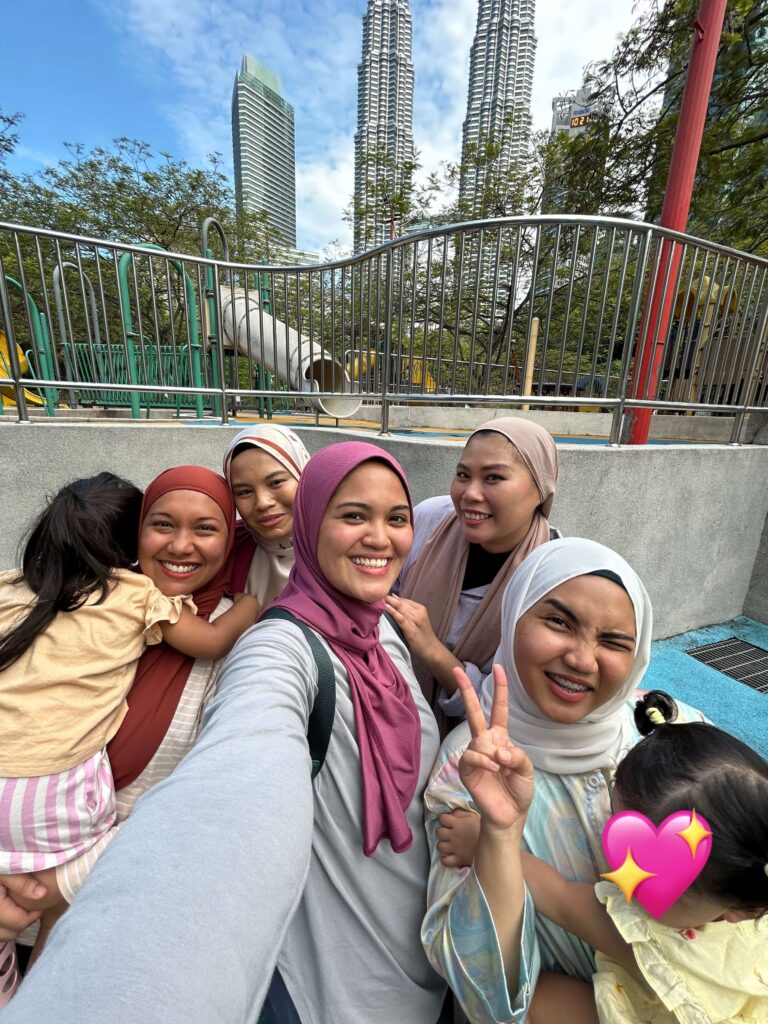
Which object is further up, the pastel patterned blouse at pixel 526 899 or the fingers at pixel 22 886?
the pastel patterned blouse at pixel 526 899

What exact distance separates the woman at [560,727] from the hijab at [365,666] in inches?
5.8

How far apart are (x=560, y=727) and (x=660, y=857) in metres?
0.42

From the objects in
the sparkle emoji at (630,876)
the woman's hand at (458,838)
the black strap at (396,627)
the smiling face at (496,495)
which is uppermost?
the smiling face at (496,495)

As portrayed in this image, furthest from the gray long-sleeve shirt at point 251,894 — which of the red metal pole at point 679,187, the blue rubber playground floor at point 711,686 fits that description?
the red metal pole at point 679,187

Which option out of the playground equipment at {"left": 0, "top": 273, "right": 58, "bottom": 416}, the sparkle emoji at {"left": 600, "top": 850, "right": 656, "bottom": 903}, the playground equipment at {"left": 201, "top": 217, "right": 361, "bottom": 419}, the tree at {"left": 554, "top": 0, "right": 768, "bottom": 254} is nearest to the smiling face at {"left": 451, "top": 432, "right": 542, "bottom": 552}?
the sparkle emoji at {"left": 600, "top": 850, "right": 656, "bottom": 903}

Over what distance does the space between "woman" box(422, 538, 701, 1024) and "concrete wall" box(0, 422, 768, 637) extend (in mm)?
1932

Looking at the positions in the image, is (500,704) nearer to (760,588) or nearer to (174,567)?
(174,567)

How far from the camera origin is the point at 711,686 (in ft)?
10.6

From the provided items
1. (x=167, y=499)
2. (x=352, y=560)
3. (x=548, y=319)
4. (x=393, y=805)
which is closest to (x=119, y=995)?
(x=393, y=805)

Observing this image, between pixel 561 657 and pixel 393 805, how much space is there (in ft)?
1.91

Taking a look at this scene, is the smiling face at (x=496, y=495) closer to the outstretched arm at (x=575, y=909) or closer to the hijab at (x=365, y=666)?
the hijab at (x=365, y=666)

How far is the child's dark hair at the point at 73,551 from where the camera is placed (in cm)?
125

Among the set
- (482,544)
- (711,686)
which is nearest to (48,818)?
(482,544)

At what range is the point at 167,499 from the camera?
1.50 metres
